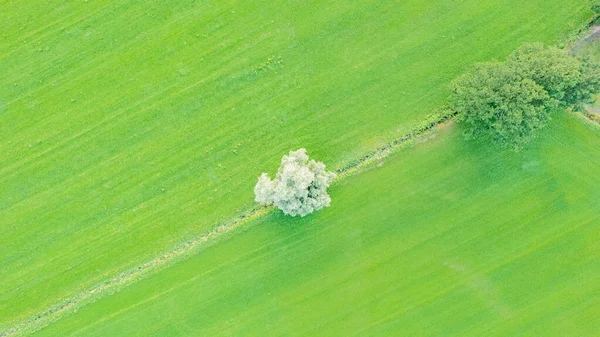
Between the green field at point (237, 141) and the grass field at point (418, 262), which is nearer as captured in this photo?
the green field at point (237, 141)

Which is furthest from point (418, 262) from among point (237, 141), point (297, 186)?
point (237, 141)

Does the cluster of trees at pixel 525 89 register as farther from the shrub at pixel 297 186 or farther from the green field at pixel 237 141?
the shrub at pixel 297 186

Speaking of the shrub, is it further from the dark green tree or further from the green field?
the dark green tree

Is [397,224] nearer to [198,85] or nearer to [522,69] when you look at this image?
[522,69]

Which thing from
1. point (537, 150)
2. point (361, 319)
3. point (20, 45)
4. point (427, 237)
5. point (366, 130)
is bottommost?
point (361, 319)

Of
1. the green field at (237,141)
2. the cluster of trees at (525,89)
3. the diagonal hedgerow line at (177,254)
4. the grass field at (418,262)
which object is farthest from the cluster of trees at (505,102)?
the grass field at (418,262)

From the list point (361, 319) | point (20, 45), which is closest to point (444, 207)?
point (361, 319)
